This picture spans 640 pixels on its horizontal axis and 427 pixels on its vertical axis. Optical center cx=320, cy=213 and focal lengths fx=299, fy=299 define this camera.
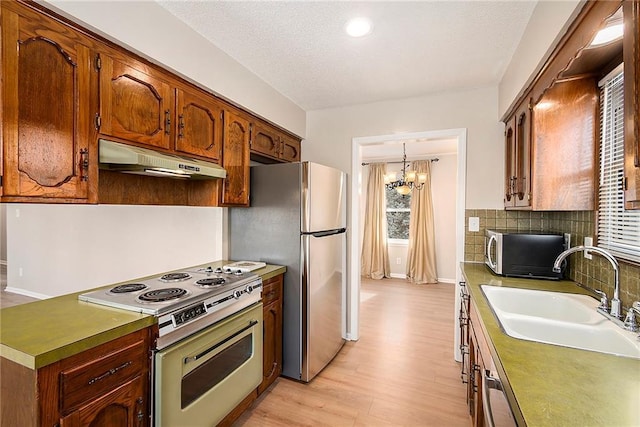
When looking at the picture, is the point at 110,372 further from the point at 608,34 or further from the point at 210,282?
the point at 608,34

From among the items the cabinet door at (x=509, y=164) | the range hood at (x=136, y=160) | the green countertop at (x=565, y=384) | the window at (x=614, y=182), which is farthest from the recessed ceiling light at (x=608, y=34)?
the range hood at (x=136, y=160)

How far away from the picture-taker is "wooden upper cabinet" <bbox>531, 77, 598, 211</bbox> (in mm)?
1738

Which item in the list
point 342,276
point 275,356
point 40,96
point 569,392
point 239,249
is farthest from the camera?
point 342,276

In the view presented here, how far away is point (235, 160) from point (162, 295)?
1218 millimetres

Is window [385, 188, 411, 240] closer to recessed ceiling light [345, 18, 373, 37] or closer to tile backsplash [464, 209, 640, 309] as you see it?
tile backsplash [464, 209, 640, 309]

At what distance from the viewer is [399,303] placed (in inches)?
175

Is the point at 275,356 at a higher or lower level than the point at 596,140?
lower

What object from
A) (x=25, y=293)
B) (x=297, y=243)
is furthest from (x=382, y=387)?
(x=25, y=293)

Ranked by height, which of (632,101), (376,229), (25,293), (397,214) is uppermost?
(632,101)

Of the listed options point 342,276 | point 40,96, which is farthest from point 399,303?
point 40,96

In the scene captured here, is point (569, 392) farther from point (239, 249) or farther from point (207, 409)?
point (239, 249)

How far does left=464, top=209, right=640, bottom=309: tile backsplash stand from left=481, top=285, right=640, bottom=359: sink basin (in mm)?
154

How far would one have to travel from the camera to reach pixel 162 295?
157 cm

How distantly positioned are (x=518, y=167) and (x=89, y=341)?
2.63 m
